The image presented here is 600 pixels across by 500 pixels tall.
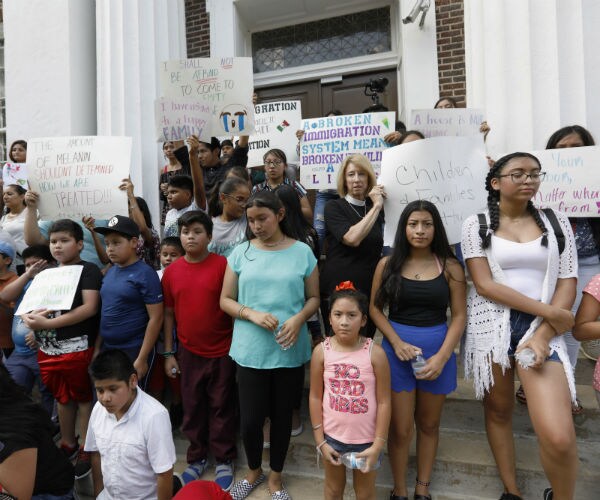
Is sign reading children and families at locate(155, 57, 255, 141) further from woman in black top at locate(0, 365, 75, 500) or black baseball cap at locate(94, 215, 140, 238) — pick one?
woman in black top at locate(0, 365, 75, 500)

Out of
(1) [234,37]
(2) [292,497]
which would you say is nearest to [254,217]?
(2) [292,497]

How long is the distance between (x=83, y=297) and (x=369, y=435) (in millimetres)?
2019

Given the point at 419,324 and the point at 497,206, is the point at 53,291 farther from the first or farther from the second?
the point at 497,206

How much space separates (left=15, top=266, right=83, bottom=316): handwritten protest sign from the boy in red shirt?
64 centimetres

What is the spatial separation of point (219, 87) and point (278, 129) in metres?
Result: 0.69

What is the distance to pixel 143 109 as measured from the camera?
226 inches

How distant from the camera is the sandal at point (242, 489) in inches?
97.2

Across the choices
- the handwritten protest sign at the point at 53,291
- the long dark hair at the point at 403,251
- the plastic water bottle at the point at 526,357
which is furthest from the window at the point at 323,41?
the plastic water bottle at the point at 526,357

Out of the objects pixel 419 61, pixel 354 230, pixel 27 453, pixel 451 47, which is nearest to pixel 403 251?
pixel 354 230

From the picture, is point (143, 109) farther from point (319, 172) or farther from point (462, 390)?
point (462, 390)

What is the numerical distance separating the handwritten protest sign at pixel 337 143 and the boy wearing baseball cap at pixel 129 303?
62.3 inches

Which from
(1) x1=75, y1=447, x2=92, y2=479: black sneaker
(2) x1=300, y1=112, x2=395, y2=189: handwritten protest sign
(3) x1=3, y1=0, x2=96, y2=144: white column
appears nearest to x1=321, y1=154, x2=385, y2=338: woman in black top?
(2) x1=300, y1=112, x2=395, y2=189: handwritten protest sign

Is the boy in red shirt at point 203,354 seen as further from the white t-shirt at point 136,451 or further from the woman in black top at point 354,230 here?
the woman in black top at point 354,230

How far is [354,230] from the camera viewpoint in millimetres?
2561
